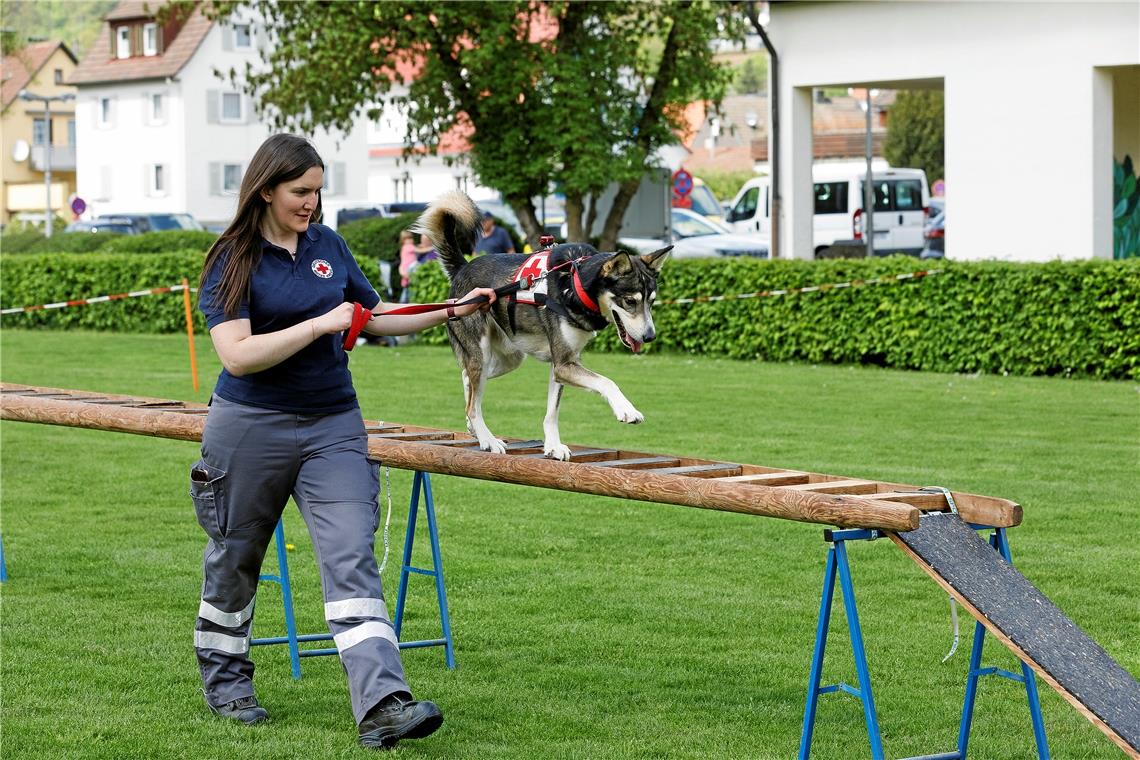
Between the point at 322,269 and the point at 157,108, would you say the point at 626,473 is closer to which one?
the point at 322,269

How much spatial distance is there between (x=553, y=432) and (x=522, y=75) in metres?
18.7

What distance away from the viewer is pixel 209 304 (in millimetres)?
5332

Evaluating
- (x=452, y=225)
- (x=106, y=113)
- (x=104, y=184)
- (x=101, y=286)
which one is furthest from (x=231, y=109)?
(x=452, y=225)

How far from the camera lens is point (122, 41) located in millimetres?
68000

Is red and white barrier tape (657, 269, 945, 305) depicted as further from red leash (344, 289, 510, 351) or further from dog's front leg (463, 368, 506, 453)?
red leash (344, 289, 510, 351)

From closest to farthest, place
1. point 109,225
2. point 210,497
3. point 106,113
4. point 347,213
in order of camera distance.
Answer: point 210,497 → point 347,213 → point 109,225 → point 106,113

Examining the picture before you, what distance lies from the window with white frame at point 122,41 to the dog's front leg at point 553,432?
6519 centimetres

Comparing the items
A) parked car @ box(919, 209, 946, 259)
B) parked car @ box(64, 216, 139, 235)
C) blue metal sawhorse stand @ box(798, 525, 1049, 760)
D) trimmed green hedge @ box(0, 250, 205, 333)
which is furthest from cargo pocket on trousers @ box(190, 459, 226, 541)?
parked car @ box(64, 216, 139, 235)

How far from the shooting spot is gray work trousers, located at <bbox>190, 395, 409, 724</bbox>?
17.4 feet

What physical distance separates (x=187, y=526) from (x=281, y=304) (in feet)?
16.2

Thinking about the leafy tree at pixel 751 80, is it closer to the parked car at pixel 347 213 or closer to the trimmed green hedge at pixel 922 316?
the parked car at pixel 347 213

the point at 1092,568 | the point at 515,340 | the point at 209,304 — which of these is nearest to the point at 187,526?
the point at 515,340

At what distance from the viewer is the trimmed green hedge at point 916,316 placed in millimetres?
17109

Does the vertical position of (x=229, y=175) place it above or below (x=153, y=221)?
above
